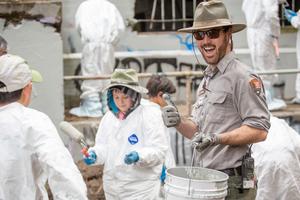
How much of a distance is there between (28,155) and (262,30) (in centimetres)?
618

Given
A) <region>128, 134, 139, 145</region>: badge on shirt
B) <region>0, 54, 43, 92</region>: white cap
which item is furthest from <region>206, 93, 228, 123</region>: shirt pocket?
<region>128, 134, 139, 145</region>: badge on shirt

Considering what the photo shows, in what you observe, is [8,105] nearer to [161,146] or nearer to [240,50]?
[161,146]

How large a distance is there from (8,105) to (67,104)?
612cm

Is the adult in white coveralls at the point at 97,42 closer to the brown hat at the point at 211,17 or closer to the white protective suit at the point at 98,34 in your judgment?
the white protective suit at the point at 98,34

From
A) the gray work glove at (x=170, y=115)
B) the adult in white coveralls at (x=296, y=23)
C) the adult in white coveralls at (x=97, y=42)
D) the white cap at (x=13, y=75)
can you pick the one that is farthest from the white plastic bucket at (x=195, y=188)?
the adult in white coveralls at (x=296, y=23)

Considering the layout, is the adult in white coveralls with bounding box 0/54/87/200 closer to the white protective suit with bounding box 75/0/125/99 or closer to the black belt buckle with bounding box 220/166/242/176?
the black belt buckle with bounding box 220/166/242/176

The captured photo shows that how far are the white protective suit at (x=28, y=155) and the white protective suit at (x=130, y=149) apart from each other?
3.99 ft

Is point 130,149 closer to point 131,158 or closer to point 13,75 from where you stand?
point 131,158

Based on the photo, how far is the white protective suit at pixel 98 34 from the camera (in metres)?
8.59

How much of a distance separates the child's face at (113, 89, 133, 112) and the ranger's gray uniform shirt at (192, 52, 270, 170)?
1354 mm

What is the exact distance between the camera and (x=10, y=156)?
11.5ft

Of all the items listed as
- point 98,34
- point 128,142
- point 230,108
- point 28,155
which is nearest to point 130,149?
point 128,142

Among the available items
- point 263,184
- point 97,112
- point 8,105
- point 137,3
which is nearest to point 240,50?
point 137,3

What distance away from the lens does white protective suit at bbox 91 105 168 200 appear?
4801 millimetres
